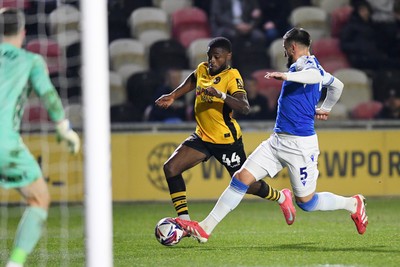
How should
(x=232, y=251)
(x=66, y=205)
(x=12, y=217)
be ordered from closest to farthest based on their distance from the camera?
(x=232, y=251)
(x=12, y=217)
(x=66, y=205)

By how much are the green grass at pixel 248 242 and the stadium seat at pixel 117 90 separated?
327 cm

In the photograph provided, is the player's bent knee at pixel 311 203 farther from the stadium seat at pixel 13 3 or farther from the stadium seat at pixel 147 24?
the stadium seat at pixel 147 24

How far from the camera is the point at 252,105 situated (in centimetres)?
1510

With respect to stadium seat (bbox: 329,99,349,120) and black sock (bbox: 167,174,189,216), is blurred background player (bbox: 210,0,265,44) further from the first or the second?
black sock (bbox: 167,174,189,216)

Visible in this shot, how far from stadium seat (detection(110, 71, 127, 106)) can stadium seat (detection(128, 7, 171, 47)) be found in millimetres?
1478

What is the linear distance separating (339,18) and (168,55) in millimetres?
3289

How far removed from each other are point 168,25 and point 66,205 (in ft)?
16.5

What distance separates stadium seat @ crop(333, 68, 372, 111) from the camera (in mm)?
16250

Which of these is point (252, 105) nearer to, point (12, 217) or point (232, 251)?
point (12, 217)

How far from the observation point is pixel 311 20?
17.7m

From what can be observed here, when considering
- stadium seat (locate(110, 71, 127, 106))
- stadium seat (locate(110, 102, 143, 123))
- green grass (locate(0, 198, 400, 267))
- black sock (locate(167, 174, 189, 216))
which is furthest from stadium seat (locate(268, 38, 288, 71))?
black sock (locate(167, 174, 189, 216))

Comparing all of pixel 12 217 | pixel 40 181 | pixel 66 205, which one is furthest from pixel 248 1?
pixel 40 181

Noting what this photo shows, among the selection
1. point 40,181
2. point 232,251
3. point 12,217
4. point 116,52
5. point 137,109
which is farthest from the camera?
point 116,52

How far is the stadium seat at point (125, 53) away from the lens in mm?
16875
